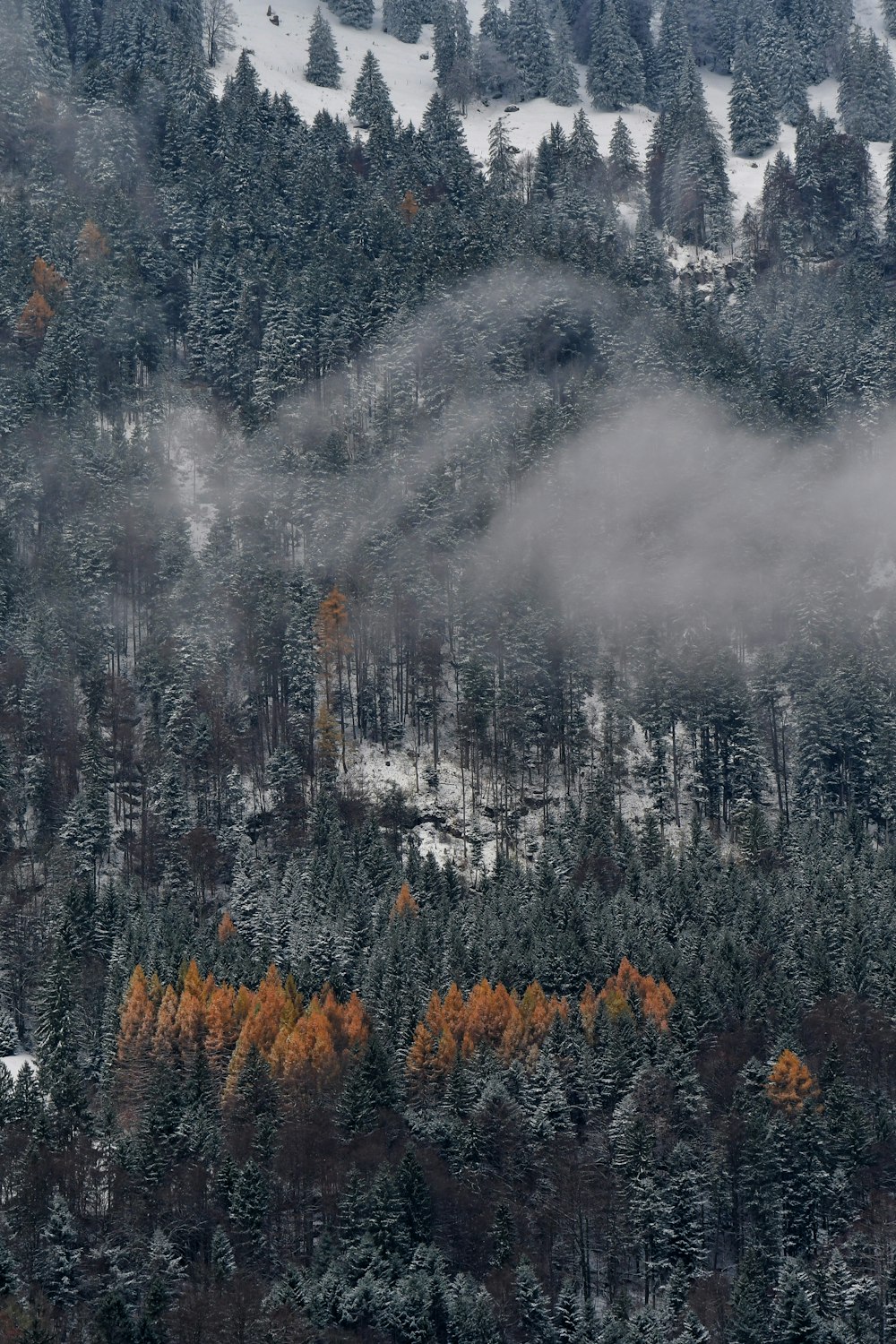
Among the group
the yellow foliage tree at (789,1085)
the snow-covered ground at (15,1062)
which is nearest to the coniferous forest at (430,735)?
the yellow foliage tree at (789,1085)

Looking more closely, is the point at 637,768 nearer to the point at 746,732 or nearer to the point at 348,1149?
the point at 746,732

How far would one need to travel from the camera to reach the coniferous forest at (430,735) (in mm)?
83312

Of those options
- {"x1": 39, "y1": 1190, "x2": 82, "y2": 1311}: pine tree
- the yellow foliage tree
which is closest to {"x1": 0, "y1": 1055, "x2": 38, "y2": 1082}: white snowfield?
{"x1": 39, "y1": 1190, "x2": 82, "y2": 1311}: pine tree

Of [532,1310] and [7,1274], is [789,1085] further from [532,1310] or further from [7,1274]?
[7,1274]

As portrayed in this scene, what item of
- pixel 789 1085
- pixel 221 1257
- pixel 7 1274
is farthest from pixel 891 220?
pixel 7 1274

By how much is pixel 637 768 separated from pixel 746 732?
27.7 ft

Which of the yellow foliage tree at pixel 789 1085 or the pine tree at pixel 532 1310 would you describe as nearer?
the pine tree at pixel 532 1310

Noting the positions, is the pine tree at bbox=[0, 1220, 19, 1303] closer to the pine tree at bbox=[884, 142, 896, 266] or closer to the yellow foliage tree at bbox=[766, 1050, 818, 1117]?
the yellow foliage tree at bbox=[766, 1050, 818, 1117]

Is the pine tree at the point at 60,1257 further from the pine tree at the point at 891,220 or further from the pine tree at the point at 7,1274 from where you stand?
the pine tree at the point at 891,220

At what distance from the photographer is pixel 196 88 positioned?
192 m

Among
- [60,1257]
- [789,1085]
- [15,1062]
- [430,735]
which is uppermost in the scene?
[430,735]

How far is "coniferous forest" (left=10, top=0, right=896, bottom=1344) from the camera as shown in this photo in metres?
83.3

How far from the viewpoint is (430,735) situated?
132 metres

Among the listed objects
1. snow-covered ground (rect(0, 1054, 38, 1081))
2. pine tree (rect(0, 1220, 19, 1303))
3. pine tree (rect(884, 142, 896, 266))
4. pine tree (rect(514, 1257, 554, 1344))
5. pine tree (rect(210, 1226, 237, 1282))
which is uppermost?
pine tree (rect(884, 142, 896, 266))
